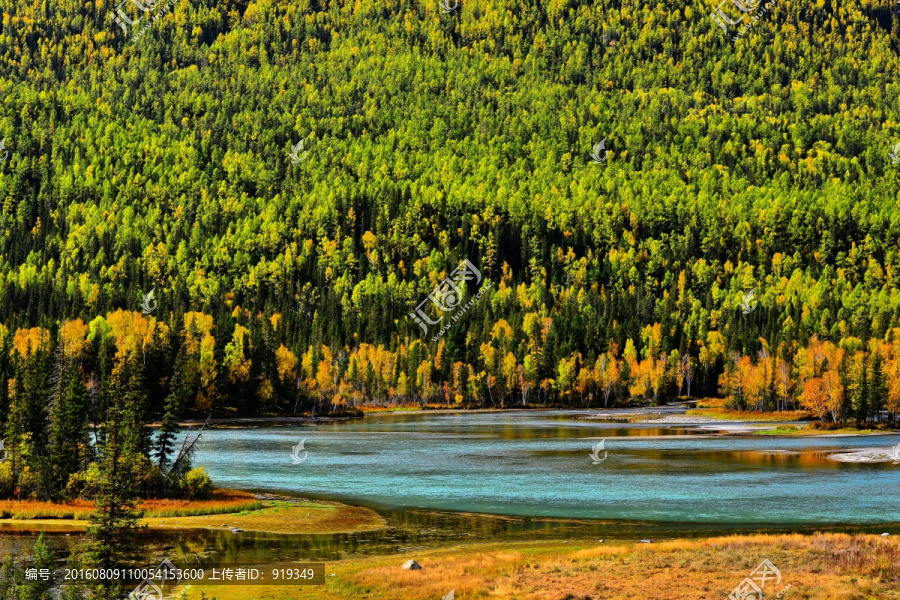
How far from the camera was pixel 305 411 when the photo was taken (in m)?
190

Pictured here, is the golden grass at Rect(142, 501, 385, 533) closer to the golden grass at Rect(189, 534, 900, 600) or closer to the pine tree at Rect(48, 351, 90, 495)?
the golden grass at Rect(189, 534, 900, 600)

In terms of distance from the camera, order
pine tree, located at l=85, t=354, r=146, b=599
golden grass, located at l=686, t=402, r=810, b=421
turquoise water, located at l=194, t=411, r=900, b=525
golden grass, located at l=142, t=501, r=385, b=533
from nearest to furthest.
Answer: pine tree, located at l=85, t=354, r=146, b=599 → golden grass, located at l=142, t=501, r=385, b=533 → turquoise water, located at l=194, t=411, r=900, b=525 → golden grass, located at l=686, t=402, r=810, b=421

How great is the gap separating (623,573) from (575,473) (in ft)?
155

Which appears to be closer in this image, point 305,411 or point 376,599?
point 376,599

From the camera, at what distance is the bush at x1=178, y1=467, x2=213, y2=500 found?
73.6m

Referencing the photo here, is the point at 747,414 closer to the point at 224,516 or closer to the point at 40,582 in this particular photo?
the point at 224,516

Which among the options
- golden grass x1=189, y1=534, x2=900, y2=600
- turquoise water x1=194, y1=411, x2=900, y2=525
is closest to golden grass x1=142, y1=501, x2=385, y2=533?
turquoise water x1=194, y1=411, x2=900, y2=525

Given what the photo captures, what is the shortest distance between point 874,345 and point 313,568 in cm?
14617

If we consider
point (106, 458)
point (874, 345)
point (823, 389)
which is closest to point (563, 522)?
point (106, 458)

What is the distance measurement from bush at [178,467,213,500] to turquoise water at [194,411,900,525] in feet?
29.4

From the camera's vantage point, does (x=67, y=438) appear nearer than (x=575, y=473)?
Yes

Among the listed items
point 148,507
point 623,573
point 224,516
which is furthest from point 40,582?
point 623,573

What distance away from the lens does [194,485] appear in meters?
74.1

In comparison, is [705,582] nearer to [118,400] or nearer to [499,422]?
[118,400]
